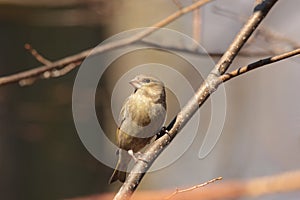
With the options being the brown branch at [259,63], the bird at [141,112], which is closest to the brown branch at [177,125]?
the brown branch at [259,63]

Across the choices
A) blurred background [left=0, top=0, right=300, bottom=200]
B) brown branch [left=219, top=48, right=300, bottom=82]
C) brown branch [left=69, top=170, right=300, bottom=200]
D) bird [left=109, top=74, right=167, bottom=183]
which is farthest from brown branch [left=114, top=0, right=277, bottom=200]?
blurred background [left=0, top=0, right=300, bottom=200]

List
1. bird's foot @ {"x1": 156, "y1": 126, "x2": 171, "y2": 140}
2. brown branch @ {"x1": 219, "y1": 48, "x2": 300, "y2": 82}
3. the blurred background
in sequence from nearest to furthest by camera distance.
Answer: brown branch @ {"x1": 219, "y1": 48, "x2": 300, "y2": 82} → bird's foot @ {"x1": 156, "y1": 126, "x2": 171, "y2": 140} → the blurred background

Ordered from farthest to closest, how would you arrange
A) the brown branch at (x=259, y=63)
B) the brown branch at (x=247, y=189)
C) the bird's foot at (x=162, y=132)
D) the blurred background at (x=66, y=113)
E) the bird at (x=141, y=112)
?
the blurred background at (x=66, y=113) < the brown branch at (x=247, y=189) < the bird at (x=141, y=112) < the bird's foot at (x=162, y=132) < the brown branch at (x=259, y=63)

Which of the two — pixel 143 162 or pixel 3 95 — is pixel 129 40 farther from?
pixel 3 95

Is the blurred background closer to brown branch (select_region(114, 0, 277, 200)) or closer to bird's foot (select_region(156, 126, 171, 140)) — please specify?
bird's foot (select_region(156, 126, 171, 140))

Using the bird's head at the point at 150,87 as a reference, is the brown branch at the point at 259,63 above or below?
below

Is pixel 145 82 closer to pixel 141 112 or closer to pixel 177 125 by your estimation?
pixel 141 112

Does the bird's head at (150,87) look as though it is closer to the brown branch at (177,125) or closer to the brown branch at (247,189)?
the brown branch at (177,125)

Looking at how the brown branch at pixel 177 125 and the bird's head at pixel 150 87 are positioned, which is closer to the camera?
the brown branch at pixel 177 125

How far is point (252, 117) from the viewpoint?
133 inches

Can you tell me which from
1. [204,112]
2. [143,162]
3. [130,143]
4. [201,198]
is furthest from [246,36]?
[204,112]

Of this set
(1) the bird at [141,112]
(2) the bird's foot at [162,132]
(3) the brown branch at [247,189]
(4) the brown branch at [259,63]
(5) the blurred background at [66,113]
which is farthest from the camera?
(5) the blurred background at [66,113]

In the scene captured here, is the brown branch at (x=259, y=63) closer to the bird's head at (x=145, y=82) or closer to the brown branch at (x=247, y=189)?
the bird's head at (x=145, y=82)

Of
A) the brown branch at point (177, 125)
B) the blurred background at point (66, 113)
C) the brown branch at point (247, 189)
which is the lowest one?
the brown branch at point (177, 125)
